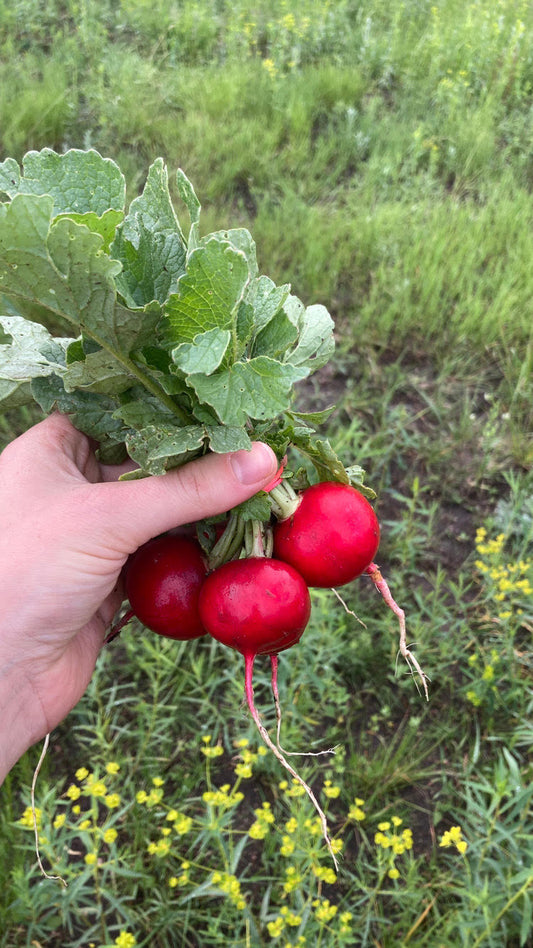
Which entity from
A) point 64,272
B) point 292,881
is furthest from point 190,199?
point 292,881

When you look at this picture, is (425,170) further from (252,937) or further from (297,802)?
(252,937)

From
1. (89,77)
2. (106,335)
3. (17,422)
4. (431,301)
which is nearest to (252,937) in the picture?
(106,335)

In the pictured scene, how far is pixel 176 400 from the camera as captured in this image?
1075 millimetres

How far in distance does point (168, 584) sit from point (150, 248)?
0.50 meters

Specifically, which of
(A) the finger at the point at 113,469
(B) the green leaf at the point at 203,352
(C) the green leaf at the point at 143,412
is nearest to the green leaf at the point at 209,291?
(B) the green leaf at the point at 203,352

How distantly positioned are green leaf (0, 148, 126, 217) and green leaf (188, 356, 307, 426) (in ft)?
0.85

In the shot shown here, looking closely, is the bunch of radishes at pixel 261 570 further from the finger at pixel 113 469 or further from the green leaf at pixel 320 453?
the finger at pixel 113 469

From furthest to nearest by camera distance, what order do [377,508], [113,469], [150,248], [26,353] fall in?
[377,508] < [113,469] < [26,353] < [150,248]

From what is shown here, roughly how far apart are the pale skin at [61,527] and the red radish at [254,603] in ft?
0.35

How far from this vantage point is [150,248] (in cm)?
95

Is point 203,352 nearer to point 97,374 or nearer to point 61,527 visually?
point 97,374

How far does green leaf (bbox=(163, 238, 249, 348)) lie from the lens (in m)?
0.85

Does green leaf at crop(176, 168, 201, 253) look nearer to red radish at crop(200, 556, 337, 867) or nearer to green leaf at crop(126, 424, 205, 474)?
green leaf at crop(126, 424, 205, 474)

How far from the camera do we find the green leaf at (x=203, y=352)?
864mm
